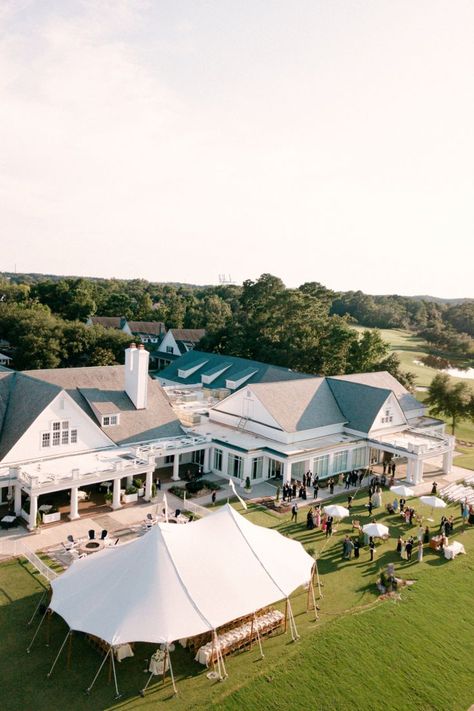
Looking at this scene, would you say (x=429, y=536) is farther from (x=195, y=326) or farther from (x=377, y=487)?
(x=195, y=326)

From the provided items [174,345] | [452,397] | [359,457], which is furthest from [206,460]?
[174,345]

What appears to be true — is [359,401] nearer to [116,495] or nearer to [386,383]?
[386,383]

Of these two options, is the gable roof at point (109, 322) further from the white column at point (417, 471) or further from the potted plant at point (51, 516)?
the potted plant at point (51, 516)

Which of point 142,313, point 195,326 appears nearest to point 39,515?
point 195,326

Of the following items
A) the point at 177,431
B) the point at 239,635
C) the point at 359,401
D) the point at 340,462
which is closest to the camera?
the point at 239,635

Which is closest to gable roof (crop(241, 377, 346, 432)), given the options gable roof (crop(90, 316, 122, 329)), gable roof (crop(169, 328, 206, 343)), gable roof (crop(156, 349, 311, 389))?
gable roof (crop(156, 349, 311, 389))

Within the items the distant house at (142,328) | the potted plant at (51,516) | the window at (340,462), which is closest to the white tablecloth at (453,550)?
the window at (340,462)
